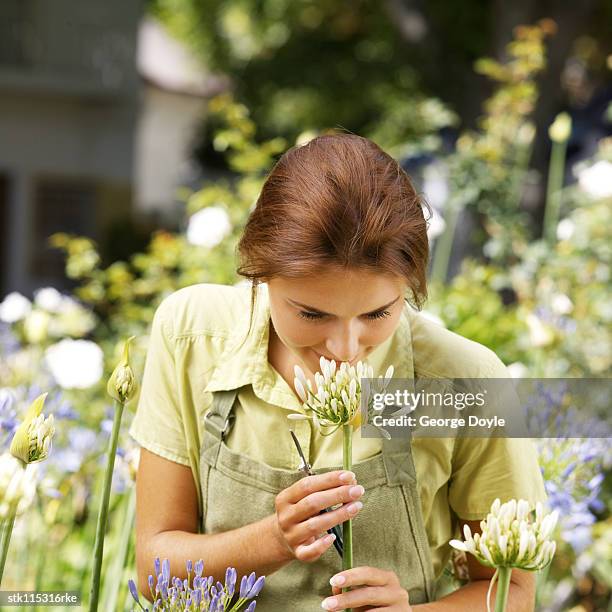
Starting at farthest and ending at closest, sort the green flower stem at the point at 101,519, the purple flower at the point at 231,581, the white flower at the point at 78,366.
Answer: the white flower at the point at 78,366, the green flower stem at the point at 101,519, the purple flower at the point at 231,581

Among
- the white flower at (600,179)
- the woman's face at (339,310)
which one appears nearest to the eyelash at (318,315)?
the woman's face at (339,310)

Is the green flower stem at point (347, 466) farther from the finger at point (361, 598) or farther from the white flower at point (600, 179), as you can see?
the white flower at point (600, 179)

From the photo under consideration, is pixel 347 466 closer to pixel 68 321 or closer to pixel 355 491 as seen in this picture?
pixel 355 491

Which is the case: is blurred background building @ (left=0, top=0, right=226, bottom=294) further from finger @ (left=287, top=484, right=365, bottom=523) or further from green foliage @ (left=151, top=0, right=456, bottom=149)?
finger @ (left=287, top=484, right=365, bottom=523)

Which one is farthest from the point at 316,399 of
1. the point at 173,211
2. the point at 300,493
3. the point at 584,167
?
the point at 173,211

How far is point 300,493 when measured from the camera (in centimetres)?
99

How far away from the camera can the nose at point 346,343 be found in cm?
A: 112

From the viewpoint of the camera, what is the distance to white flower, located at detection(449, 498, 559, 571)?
0.84 m

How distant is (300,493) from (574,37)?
671 cm

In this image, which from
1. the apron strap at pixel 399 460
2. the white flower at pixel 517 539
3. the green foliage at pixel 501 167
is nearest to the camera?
the white flower at pixel 517 539

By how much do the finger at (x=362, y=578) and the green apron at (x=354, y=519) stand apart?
0.27 metres

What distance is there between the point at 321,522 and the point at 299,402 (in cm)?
38

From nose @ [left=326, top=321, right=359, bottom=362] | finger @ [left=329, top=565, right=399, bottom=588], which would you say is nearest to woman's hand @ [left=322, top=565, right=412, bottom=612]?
finger @ [left=329, top=565, right=399, bottom=588]

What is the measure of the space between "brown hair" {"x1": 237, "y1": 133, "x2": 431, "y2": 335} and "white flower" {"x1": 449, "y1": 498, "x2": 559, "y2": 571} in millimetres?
379
